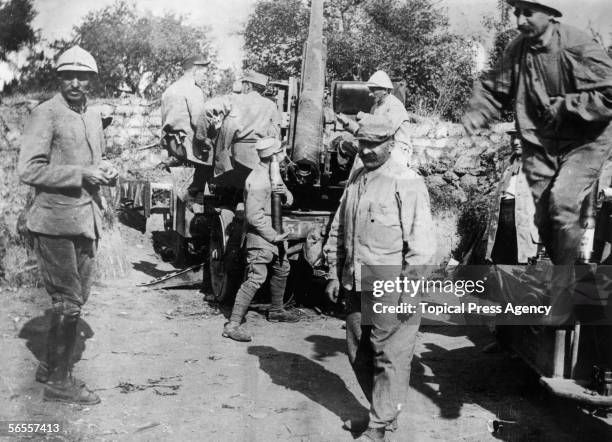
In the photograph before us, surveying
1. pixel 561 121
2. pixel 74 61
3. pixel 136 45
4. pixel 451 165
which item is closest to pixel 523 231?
pixel 561 121

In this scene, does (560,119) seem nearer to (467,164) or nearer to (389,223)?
(389,223)

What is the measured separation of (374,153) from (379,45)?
13842 mm

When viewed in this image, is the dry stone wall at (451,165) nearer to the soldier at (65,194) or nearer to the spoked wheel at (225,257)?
the spoked wheel at (225,257)

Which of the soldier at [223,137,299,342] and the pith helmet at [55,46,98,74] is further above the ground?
the pith helmet at [55,46,98,74]

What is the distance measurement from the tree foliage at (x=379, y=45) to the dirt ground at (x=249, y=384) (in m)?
9.02

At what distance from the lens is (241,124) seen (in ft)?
27.3

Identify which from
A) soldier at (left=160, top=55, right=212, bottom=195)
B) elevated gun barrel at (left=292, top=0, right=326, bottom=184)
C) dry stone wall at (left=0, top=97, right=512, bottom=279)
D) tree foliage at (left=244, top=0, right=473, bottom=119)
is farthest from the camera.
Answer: tree foliage at (left=244, top=0, right=473, bottom=119)

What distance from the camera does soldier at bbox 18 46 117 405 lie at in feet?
15.4

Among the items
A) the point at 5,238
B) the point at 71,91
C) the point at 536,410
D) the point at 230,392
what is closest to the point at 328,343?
the point at 230,392

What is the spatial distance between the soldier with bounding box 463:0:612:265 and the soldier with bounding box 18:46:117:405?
2.66 meters

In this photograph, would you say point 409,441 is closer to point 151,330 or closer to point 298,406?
point 298,406

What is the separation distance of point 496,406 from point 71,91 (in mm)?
3783

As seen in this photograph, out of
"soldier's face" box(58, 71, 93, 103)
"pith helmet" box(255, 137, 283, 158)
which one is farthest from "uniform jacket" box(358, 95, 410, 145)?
"soldier's face" box(58, 71, 93, 103)

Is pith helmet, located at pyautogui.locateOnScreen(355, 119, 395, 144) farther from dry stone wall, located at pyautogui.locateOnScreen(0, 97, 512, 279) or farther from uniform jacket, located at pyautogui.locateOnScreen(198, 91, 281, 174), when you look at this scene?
dry stone wall, located at pyautogui.locateOnScreen(0, 97, 512, 279)
